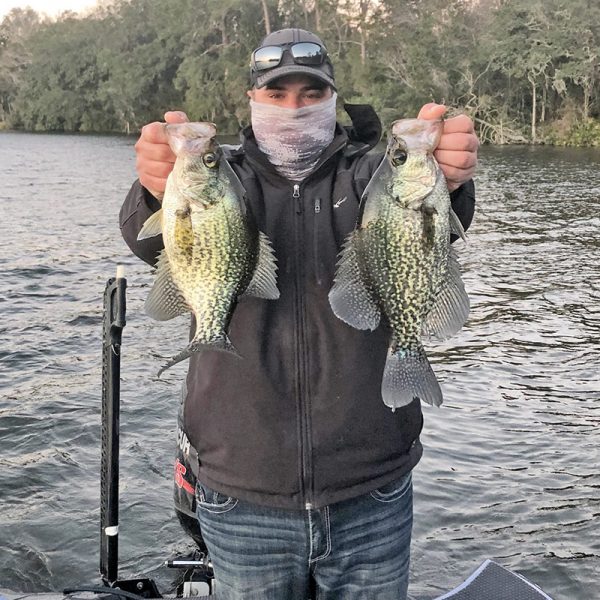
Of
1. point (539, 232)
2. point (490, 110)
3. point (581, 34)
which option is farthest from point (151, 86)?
point (539, 232)

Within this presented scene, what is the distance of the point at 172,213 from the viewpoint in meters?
2.64

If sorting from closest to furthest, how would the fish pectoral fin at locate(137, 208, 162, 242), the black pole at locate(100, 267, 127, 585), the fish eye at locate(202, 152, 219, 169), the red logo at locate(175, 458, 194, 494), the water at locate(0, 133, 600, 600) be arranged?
the fish eye at locate(202, 152, 219, 169)
the fish pectoral fin at locate(137, 208, 162, 242)
the black pole at locate(100, 267, 127, 585)
the red logo at locate(175, 458, 194, 494)
the water at locate(0, 133, 600, 600)

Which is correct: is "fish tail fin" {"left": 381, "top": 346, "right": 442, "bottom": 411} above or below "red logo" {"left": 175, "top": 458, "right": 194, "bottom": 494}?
above

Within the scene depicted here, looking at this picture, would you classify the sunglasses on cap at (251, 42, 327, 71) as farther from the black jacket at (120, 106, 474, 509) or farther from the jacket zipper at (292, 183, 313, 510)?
the jacket zipper at (292, 183, 313, 510)

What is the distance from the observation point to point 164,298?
281 cm

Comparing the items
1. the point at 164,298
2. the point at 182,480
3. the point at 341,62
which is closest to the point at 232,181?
the point at 164,298

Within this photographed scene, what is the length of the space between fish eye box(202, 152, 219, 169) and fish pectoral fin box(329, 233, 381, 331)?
51 centimetres

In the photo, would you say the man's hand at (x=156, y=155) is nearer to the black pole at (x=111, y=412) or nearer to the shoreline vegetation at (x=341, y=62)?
the black pole at (x=111, y=412)

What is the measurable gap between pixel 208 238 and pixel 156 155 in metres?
0.32

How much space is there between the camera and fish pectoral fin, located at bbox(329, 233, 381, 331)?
2582mm

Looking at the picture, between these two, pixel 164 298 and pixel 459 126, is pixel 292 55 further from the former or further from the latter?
pixel 164 298

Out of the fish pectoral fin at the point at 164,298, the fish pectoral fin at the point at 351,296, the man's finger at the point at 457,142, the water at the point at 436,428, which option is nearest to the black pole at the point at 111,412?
the fish pectoral fin at the point at 164,298

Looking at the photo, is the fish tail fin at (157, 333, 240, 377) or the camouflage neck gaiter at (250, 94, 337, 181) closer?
the fish tail fin at (157, 333, 240, 377)

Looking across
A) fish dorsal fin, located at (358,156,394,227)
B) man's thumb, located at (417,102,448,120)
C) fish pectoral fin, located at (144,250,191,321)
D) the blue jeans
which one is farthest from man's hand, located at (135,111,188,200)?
the blue jeans
